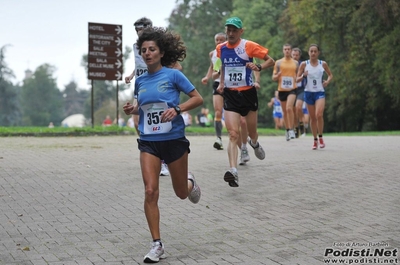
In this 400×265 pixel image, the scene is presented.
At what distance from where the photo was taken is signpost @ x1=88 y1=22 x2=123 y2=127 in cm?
2848

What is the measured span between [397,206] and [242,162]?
466 cm

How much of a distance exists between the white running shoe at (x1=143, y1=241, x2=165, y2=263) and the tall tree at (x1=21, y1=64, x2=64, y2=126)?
149m

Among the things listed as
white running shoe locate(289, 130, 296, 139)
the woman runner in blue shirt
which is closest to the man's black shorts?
the woman runner in blue shirt

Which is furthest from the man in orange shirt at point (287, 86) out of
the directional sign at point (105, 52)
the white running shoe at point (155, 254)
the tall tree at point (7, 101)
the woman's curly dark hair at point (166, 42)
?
the tall tree at point (7, 101)

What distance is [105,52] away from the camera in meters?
28.8

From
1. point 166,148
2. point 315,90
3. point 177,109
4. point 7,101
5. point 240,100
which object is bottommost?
point 166,148

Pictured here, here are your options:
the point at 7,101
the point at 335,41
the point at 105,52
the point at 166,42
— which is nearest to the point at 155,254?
the point at 166,42

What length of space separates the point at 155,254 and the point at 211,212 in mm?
2697

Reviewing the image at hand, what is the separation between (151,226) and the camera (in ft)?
23.9

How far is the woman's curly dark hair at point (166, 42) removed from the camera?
302 inches

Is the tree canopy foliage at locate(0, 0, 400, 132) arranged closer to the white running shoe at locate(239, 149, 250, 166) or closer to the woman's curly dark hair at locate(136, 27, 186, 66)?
the white running shoe at locate(239, 149, 250, 166)

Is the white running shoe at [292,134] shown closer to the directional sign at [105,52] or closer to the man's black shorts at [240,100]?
the man's black shorts at [240,100]

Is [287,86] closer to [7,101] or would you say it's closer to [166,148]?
[166,148]

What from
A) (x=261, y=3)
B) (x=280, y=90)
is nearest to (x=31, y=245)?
(x=280, y=90)
